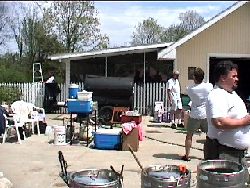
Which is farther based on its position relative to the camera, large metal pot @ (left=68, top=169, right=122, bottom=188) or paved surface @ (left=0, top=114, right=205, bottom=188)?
paved surface @ (left=0, top=114, right=205, bottom=188)

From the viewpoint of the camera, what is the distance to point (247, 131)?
4520 mm

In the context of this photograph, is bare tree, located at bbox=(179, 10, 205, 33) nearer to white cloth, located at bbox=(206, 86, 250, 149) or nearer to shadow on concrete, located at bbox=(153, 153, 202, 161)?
shadow on concrete, located at bbox=(153, 153, 202, 161)

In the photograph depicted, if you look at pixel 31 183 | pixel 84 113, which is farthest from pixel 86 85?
pixel 31 183

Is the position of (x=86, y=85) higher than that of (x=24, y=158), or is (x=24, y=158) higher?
(x=86, y=85)

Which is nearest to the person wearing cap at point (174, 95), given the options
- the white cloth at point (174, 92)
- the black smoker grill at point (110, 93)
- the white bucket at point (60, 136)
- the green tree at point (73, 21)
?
the white cloth at point (174, 92)

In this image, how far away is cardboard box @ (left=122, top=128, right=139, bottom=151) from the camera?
10070 mm

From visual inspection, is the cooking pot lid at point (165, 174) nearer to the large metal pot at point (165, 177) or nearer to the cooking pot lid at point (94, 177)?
the large metal pot at point (165, 177)

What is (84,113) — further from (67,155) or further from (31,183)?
(31,183)

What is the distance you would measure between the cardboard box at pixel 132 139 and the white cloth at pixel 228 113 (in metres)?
5.57

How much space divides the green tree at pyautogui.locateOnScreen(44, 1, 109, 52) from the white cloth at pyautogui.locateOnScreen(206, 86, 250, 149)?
3068 centimetres

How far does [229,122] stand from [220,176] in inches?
30.7

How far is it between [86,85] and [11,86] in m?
3.87

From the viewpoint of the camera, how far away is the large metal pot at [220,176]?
144 inches

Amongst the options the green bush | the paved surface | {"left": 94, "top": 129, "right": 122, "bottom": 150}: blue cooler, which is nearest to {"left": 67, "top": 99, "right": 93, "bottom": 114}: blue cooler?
{"left": 94, "top": 129, "right": 122, "bottom": 150}: blue cooler
